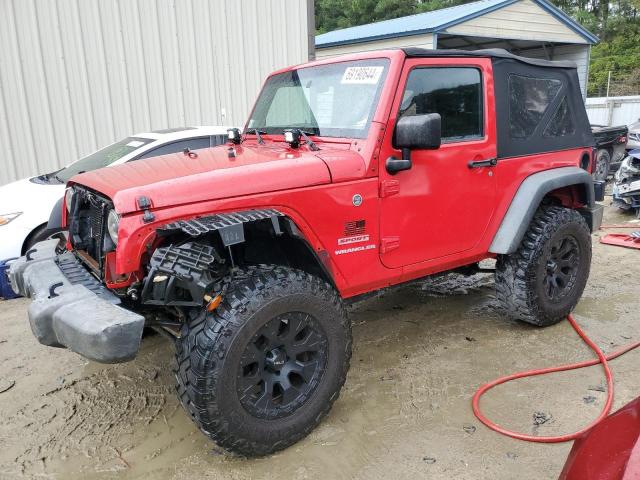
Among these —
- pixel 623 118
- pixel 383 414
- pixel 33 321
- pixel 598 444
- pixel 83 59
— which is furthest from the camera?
pixel 623 118

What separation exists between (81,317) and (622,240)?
22.2 feet

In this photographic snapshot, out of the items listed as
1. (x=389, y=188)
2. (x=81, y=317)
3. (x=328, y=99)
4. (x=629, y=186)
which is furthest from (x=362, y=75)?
(x=629, y=186)

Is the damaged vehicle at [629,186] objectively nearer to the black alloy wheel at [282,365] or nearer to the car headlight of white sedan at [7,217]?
the black alloy wheel at [282,365]

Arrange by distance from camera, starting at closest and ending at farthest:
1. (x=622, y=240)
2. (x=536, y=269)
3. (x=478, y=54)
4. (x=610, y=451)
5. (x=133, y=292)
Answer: (x=610, y=451) → (x=133, y=292) → (x=478, y=54) → (x=536, y=269) → (x=622, y=240)

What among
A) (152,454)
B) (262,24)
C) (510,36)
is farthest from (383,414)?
(510,36)

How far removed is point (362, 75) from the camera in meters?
3.25

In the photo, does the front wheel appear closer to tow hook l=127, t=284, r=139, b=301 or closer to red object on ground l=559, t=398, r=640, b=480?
tow hook l=127, t=284, r=139, b=301

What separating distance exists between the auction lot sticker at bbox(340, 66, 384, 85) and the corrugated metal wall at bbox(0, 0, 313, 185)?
599 centimetres

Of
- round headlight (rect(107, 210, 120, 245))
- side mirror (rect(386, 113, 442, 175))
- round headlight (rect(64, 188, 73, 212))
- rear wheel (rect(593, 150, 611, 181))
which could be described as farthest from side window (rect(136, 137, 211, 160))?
rear wheel (rect(593, 150, 611, 181))

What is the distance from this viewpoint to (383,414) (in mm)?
3105

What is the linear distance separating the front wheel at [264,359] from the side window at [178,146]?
11.3 feet

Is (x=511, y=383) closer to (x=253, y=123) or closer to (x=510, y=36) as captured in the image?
(x=253, y=123)

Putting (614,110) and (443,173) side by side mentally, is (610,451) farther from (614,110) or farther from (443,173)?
(614,110)

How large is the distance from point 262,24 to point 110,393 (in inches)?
300
